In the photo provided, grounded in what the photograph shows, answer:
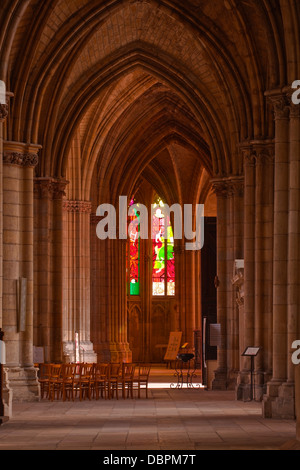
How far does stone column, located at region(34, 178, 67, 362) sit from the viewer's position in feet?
85.0

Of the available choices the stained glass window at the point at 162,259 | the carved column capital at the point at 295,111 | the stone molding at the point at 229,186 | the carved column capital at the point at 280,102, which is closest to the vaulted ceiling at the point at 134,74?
the carved column capital at the point at 280,102

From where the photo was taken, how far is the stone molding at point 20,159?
72.6ft

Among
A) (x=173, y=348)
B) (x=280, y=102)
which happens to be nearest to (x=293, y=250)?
(x=280, y=102)

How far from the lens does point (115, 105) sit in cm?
3338

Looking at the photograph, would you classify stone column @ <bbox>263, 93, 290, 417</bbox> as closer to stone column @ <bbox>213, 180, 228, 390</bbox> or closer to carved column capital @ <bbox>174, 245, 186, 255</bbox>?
stone column @ <bbox>213, 180, 228, 390</bbox>

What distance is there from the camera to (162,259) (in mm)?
49000

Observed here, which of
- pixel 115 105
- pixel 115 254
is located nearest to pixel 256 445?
pixel 115 105

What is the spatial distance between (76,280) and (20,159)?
10.4 metres

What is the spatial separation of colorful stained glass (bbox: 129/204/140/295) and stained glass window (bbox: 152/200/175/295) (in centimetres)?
96

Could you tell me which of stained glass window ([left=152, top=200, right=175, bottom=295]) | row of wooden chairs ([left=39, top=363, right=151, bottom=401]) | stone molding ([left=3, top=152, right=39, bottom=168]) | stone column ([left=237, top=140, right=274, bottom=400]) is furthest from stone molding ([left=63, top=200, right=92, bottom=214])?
stained glass window ([left=152, top=200, right=175, bottom=295])

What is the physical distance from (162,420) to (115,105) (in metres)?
18.5

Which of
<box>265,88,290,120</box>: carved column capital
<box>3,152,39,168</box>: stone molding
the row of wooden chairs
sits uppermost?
<box>265,88,290,120</box>: carved column capital

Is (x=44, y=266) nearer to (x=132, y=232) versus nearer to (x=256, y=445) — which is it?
(x=256, y=445)

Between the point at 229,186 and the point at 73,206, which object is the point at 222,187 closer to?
the point at 229,186
